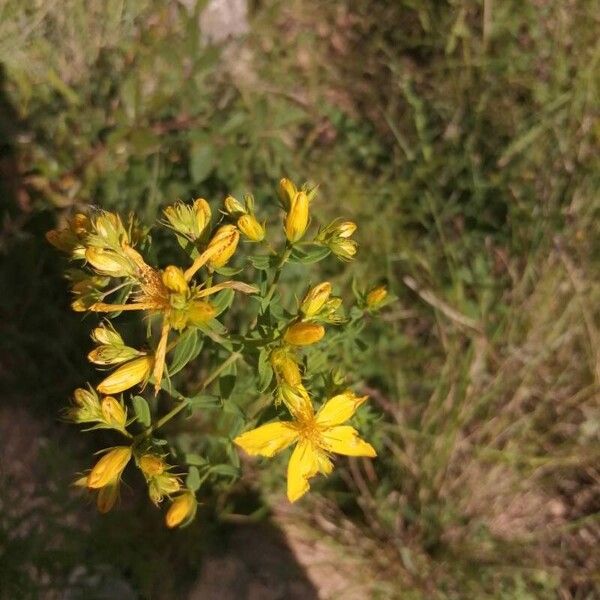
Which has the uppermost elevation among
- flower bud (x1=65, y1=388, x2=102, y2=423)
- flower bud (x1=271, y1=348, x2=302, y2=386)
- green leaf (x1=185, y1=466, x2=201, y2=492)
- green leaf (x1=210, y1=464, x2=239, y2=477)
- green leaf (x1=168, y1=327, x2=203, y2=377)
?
green leaf (x1=168, y1=327, x2=203, y2=377)

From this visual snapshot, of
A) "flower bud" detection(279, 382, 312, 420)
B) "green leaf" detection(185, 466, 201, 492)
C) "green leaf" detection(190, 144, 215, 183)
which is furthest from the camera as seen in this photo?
"green leaf" detection(190, 144, 215, 183)

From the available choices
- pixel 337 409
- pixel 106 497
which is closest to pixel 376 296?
pixel 337 409

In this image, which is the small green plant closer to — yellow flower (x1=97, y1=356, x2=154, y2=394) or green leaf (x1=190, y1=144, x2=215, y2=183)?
yellow flower (x1=97, y1=356, x2=154, y2=394)

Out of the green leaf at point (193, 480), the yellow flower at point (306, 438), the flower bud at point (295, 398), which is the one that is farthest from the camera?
the green leaf at point (193, 480)

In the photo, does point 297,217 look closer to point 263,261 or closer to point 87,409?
point 263,261

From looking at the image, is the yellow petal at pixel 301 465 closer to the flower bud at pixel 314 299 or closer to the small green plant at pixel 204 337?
the small green plant at pixel 204 337

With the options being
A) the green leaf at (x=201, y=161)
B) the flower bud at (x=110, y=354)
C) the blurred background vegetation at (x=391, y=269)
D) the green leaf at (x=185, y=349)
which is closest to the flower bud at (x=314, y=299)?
the green leaf at (x=185, y=349)

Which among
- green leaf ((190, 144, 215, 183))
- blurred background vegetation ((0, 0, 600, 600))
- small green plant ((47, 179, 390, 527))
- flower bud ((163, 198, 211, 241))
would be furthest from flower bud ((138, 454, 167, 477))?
green leaf ((190, 144, 215, 183))

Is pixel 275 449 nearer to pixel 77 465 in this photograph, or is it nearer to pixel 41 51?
pixel 77 465
